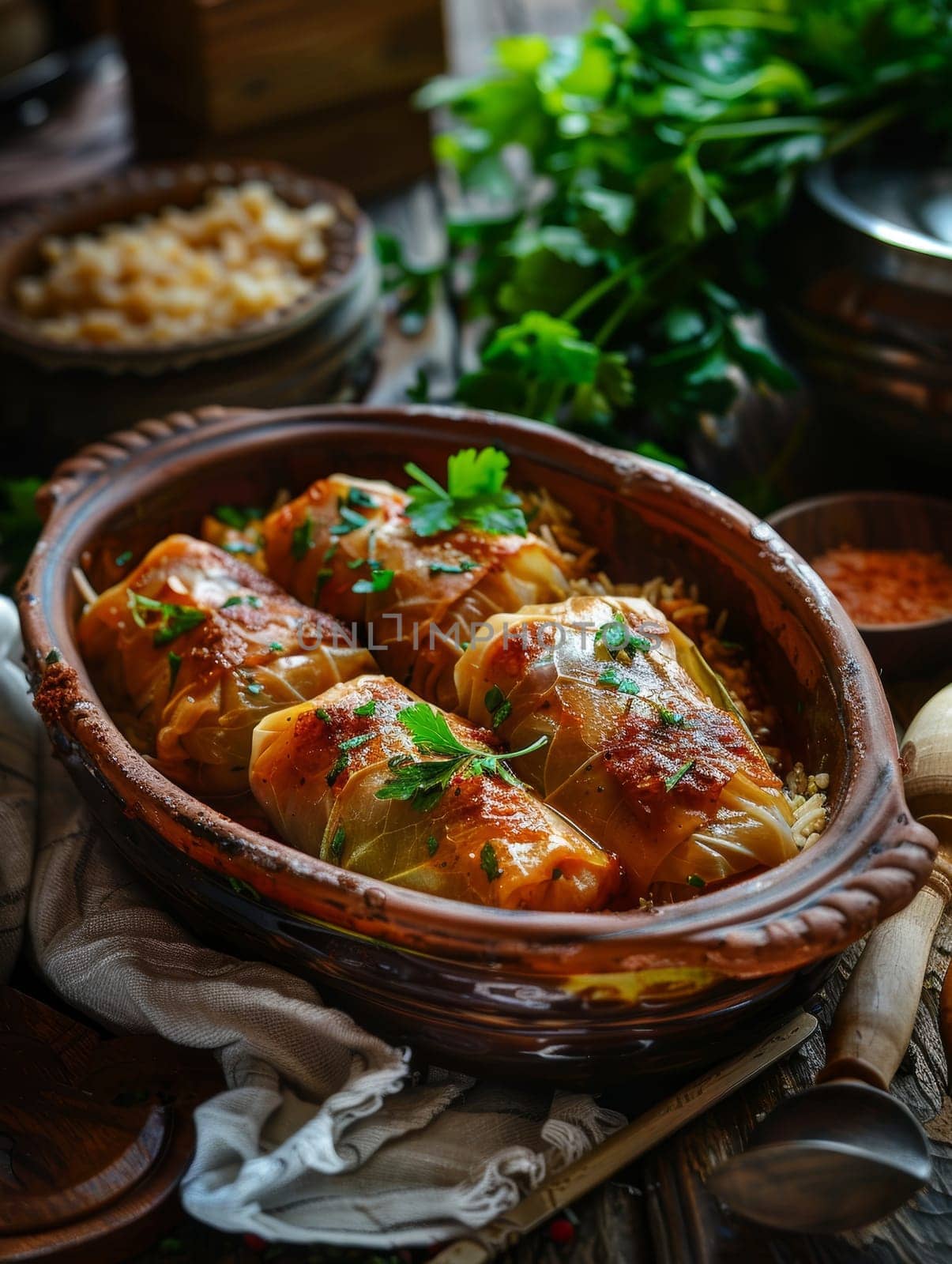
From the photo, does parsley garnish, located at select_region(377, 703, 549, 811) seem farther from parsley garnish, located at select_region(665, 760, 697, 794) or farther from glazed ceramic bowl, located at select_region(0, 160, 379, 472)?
glazed ceramic bowl, located at select_region(0, 160, 379, 472)

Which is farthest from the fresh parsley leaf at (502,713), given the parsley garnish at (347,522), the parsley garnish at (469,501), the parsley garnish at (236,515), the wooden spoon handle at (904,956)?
the parsley garnish at (236,515)

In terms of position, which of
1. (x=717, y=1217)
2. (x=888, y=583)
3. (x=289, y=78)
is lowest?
(x=717, y=1217)

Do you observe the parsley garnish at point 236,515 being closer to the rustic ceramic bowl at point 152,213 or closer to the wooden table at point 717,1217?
the rustic ceramic bowl at point 152,213

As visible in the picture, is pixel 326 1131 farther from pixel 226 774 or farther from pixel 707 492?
pixel 707 492

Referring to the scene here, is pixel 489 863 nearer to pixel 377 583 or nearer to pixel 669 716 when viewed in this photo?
pixel 669 716

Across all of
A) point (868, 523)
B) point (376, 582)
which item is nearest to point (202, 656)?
point (376, 582)

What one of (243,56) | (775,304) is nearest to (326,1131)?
(775,304)
